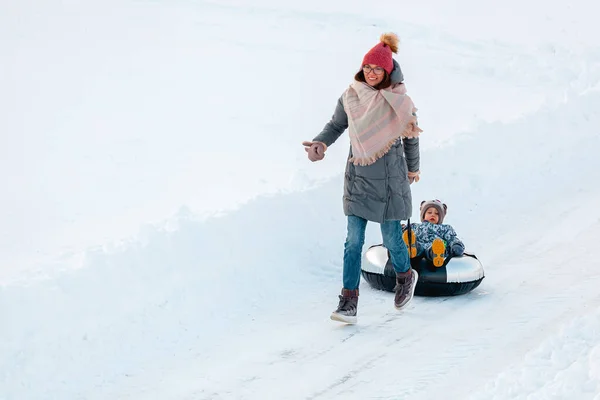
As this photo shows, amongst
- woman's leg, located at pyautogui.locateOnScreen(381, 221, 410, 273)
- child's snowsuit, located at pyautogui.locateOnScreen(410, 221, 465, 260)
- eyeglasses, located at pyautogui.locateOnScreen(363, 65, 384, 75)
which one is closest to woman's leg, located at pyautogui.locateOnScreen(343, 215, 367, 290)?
woman's leg, located at pyautogui.locateOnScreen(381, 221, 410, 273)

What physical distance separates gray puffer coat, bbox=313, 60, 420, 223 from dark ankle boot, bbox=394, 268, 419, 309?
519 mm

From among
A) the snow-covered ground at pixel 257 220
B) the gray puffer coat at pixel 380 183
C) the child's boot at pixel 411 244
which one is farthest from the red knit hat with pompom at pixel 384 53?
the snow-covered ground at pixel 257 220

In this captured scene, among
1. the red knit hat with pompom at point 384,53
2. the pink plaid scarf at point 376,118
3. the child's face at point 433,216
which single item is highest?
the red knit hat with pompom at point 384,53

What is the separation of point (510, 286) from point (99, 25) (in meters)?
14.4

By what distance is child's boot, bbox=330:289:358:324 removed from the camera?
5.89m

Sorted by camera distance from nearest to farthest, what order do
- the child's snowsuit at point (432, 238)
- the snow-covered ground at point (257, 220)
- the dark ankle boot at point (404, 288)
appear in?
the snow-covered ground at point (257, 220), the dark ankle boot at point (404, 288), the child's snowsuit at point (432, 238)

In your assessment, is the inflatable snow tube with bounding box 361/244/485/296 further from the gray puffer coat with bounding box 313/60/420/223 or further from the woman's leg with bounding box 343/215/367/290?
the gray puffer coat with bounding box 313/60/420/223

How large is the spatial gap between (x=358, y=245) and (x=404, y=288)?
506 mm

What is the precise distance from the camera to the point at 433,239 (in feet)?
21.9

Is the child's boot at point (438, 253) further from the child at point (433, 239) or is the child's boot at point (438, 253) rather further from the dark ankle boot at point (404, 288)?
the dark ankle boot at point (404, 288)

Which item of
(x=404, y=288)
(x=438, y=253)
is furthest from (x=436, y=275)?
(x=404, y=288)

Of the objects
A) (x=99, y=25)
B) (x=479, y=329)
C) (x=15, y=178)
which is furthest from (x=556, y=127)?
(x=99, y=25)

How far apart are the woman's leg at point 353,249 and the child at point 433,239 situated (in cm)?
65

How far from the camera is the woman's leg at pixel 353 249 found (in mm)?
5859
